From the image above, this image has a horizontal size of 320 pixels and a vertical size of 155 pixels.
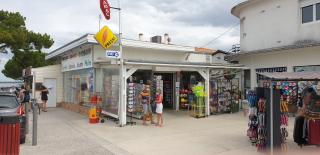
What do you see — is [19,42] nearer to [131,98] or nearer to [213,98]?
[131,98]

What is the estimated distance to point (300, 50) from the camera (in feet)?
47.8

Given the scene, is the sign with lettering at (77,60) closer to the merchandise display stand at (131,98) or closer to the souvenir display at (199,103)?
the merchandise display stand at (131,98)

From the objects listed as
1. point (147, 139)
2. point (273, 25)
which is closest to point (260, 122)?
point (147, 139)

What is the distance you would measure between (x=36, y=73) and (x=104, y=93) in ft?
27.4

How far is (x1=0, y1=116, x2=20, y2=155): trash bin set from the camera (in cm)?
646

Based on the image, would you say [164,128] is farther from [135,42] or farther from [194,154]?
[135,42]

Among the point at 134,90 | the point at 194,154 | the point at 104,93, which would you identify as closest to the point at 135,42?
the point at 104,93

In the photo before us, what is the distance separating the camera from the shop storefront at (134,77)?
12.6 m

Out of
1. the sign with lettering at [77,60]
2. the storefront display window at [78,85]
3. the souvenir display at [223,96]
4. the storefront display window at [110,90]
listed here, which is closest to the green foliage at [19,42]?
the sign with lettering at [77,60]

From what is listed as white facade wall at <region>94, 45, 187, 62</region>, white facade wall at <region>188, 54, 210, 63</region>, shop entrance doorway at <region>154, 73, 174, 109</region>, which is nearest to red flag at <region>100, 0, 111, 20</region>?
white facade wall at <region>94, 45, 187, 62</region>

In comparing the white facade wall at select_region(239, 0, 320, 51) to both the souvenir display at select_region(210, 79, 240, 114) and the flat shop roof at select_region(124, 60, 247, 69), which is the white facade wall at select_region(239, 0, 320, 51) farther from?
the souvenir display at select_region(210, 79, 240, 114)

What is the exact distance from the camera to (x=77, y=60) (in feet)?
58.6

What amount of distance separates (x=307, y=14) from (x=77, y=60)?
12463 mm

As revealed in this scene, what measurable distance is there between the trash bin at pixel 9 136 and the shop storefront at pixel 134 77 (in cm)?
549
